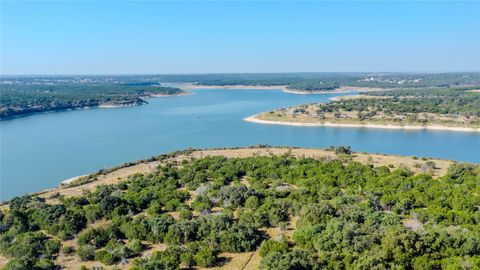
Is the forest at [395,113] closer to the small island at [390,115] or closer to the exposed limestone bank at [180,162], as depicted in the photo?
the small island at [390,115]

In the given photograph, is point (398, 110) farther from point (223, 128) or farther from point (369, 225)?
point (369, 225)

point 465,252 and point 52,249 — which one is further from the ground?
point 465,252

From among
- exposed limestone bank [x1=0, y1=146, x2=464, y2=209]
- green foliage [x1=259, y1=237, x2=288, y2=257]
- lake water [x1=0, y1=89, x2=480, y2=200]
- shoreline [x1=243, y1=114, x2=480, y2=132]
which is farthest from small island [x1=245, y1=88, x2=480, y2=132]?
green foliage [x1=259, y1=237, x2=288, y2=257]

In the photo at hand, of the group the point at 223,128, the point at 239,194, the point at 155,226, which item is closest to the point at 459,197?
the point at 239,194

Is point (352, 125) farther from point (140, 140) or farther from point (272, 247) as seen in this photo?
point (272, 247)

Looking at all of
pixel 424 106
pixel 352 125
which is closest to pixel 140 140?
pixel 352 125

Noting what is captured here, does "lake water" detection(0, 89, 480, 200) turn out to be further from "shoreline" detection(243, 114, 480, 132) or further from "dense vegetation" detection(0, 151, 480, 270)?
"dense vegetation" detection(0, 151, 480, 270)
